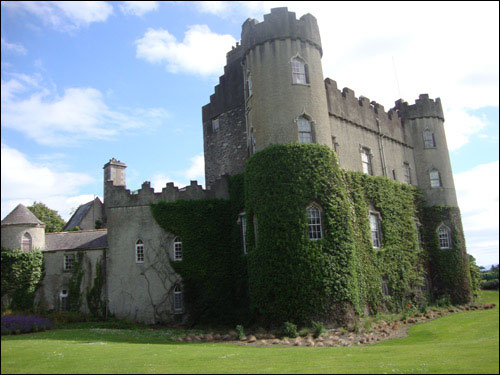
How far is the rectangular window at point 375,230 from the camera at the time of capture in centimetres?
2723

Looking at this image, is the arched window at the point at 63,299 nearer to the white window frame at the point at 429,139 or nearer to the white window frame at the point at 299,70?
the white window frame at the point at 299,70

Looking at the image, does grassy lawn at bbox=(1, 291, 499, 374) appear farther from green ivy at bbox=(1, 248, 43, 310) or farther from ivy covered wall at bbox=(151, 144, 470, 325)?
green ivy at bbox=(1, 248, 43, 310)

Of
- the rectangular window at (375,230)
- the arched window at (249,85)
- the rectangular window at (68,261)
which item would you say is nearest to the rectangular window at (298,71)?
the arched window at (249,85)

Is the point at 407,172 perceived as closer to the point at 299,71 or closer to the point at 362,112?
the point at 362,112

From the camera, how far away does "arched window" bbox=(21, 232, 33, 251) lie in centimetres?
2767

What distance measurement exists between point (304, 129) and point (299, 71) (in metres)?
3.51

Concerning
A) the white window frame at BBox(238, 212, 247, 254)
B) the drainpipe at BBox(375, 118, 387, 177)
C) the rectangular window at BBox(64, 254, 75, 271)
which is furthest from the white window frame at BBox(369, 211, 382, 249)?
the rectangular window at BBox(64, 254, 75, 271)

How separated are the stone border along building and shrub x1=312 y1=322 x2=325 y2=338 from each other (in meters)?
1.79

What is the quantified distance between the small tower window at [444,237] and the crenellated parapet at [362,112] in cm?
759

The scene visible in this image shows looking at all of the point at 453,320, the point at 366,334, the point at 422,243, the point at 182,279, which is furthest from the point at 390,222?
the point at 182,279

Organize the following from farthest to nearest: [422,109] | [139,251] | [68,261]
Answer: [422,109]
[68,261]
[139,251]

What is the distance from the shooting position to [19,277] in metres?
26.9

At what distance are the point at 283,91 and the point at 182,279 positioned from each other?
12.6m

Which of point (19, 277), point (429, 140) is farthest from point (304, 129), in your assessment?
point (19, 277)
